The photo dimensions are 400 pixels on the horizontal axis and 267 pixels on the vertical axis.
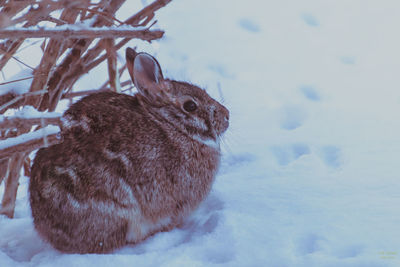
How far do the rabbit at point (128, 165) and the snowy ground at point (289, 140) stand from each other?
0.15 m

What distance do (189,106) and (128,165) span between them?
22.8 inches


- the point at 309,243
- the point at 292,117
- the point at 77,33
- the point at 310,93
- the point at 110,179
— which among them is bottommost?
the point at 309,243

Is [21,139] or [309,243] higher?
[21,139]

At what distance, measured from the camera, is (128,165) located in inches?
109

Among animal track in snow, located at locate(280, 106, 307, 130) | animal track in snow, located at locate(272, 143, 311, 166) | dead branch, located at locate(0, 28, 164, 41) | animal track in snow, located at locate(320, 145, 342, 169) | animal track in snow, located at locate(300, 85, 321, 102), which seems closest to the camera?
dead branch, located at locate(0, 28, 164, 41)

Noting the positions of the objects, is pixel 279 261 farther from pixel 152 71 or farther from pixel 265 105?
pixel 265 105

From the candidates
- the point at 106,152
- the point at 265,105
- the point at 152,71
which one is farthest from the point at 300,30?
the point at 106,152

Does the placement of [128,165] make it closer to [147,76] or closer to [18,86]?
[147,76]

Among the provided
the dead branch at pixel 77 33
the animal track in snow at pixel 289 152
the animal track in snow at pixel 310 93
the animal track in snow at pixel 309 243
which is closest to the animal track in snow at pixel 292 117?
the animal track in snow at pixel 310 93

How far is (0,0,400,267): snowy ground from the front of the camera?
264 centimetres

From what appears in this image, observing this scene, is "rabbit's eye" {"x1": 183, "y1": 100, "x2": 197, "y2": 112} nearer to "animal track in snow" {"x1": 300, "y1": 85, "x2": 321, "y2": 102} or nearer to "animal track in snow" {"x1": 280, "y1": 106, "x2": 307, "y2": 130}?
"animal track in snow" {"x1": 280, "y1": 106, "x2": 307, "y2": 130}

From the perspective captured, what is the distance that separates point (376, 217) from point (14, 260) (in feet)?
6.56

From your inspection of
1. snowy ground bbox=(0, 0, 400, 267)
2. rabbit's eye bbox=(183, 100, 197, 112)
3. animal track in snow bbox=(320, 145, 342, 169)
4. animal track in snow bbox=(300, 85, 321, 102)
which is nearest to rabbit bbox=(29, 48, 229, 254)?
rabbit's eye bbox=(183, 100, 197, 112)

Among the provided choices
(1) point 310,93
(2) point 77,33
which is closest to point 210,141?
(2) point 77,33
